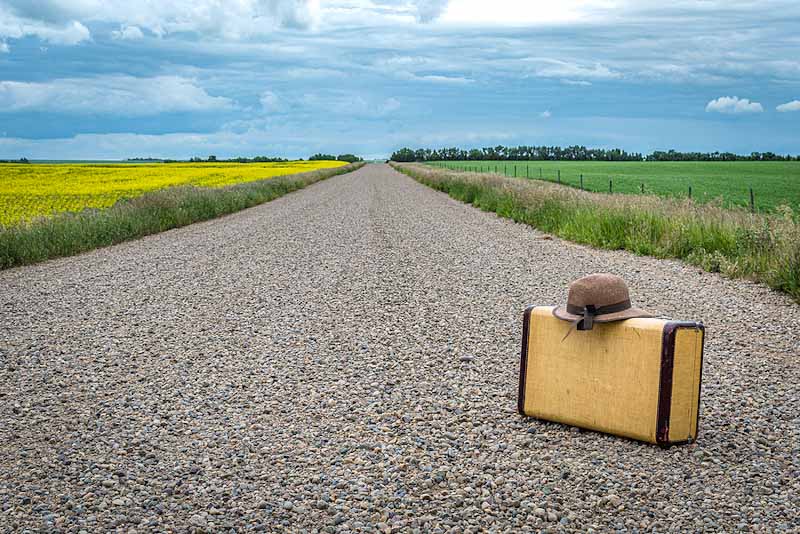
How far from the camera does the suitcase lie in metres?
4.66

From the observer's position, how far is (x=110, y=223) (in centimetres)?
1798

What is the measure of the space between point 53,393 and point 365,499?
3.13 meters

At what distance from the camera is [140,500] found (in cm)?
418

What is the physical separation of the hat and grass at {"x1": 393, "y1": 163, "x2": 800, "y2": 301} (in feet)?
17.5

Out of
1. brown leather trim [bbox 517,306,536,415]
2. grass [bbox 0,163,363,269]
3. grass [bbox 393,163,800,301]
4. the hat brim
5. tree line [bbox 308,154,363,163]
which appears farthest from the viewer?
tree line [bbox 308,154,363,163]

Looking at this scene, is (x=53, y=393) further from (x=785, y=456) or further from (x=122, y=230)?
(x=122, y=230)

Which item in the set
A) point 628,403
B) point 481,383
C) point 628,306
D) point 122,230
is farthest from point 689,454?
point 122,230

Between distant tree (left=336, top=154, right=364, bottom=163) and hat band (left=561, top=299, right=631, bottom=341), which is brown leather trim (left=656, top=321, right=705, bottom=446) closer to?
hat band (left=561, top=299, right=631, bottom=341)

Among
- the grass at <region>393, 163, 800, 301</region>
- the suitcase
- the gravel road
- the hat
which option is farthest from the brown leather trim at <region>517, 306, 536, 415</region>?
the grass at <region>393, 163, 800, 301</region>

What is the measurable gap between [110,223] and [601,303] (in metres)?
15.2

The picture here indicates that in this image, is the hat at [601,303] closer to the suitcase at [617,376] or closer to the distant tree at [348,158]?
the suitcase at [617,376]

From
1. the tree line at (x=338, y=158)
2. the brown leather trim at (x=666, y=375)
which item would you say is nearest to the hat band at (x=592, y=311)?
the brown leather trim at (x=666, y=375)

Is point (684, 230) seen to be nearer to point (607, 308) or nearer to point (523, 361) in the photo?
point (523, 361)

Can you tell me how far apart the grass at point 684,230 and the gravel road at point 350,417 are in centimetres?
61
